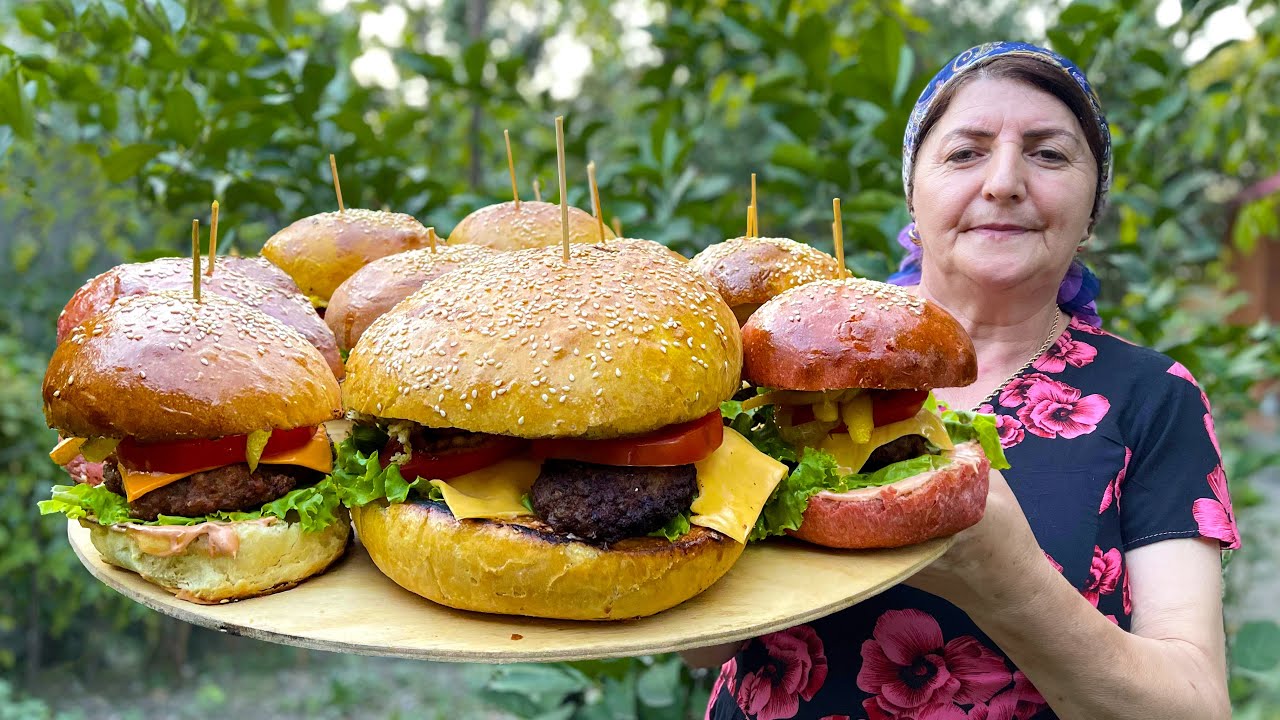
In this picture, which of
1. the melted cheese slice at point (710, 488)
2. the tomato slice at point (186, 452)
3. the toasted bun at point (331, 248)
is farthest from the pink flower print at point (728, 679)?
the toasted bun at point (331, 248)

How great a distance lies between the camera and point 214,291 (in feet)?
7.92

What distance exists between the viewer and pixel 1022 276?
2.70 m

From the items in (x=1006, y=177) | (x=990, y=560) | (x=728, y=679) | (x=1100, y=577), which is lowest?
(x=728, y=679)

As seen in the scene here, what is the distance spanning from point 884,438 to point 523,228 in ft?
4.75

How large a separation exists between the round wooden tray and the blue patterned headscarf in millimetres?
1378

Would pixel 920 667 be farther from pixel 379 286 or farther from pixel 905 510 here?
pixel 379 286

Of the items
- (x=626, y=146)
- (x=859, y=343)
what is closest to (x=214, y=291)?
(x=859, y=343)

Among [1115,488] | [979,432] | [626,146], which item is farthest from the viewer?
[626,146]

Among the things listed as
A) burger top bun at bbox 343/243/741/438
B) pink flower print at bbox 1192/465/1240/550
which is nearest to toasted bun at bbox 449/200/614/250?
burger top bun at bbox 343/243/741/438

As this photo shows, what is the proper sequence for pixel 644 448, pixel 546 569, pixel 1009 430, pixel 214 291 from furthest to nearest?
1. pixel 1009 430
2. pixel 214 291
3. pixel 644 448
4. pixel 546 569

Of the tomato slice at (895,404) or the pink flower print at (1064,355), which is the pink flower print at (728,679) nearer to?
the tomato slice at (895,404)

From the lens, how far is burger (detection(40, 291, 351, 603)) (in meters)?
1.92

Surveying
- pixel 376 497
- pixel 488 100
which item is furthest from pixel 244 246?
pixel 376 497

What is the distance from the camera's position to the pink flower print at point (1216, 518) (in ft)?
8.02
